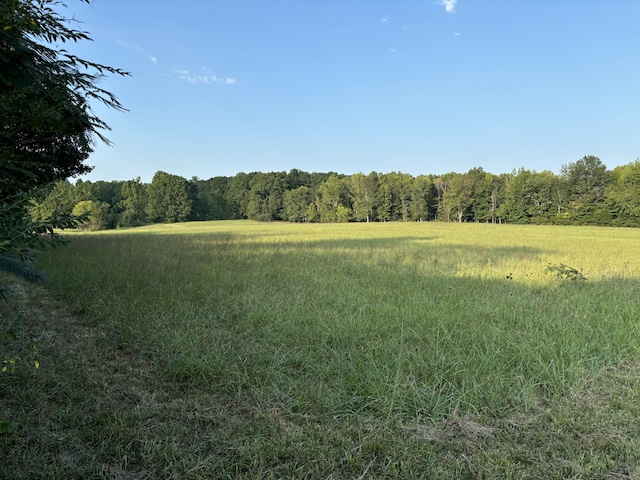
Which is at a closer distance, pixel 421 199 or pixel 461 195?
pixel 461 195

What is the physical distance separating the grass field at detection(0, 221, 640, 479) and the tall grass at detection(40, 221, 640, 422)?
0.02m

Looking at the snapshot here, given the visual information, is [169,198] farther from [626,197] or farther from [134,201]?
[626,197]

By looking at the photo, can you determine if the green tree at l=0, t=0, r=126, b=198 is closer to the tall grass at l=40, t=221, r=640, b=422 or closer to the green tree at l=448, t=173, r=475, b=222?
the tall grass at l=40, t=221, r=640, b=422

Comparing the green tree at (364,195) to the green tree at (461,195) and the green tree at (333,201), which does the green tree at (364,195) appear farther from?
the green tree at (461,195)

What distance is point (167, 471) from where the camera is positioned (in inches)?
84.7

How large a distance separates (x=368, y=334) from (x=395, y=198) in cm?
7034

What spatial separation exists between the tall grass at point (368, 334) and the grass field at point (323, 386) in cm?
2

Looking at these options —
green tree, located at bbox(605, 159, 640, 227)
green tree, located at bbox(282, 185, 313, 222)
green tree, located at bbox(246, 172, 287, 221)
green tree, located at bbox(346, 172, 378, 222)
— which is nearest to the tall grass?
green tree, located at bbox(605, 159, 640, 227)

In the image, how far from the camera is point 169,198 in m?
64.3

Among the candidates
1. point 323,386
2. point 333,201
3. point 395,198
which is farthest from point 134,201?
point 323,386

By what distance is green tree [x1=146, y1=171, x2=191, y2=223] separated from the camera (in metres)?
63.0

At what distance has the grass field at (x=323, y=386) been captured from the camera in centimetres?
225

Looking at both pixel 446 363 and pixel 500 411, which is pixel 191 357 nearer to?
pixel 446 363

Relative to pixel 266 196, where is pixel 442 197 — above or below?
below
